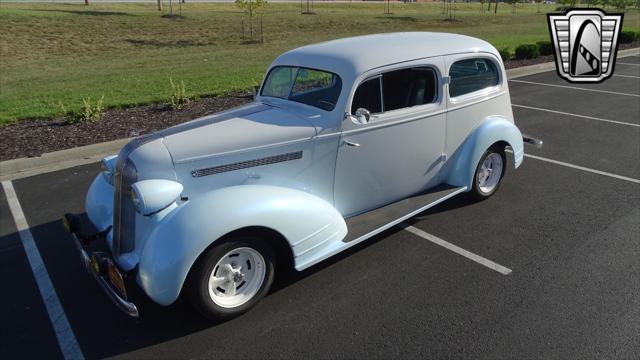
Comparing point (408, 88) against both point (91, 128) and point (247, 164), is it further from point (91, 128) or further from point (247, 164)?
point (91, 128)

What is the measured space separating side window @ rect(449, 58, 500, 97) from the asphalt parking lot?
52.0 inches

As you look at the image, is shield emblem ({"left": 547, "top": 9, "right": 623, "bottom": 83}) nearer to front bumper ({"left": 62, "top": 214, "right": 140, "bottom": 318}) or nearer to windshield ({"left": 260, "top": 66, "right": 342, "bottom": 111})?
windshield ({"left": 260, "top": 66, "right": 342, "bottom": 111})

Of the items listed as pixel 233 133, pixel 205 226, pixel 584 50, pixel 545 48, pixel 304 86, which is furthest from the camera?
pixel 545 48

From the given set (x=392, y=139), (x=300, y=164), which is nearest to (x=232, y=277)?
(x=300, y=164)

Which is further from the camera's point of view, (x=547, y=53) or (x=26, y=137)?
(x=547, y=53)

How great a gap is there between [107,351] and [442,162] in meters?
3.51

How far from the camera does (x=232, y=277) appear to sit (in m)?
3.50

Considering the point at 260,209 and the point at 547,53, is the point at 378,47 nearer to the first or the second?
the point at 260,209

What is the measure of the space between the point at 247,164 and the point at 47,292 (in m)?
2.00

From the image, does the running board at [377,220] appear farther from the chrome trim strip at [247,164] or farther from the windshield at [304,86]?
the windshield at [304,86]

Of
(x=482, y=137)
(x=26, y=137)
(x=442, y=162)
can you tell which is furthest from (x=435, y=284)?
(x=26, y=137)

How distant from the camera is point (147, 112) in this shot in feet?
30.1

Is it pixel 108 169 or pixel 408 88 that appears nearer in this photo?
pixel 108 169

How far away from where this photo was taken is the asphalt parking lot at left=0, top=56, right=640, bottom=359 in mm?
3244
